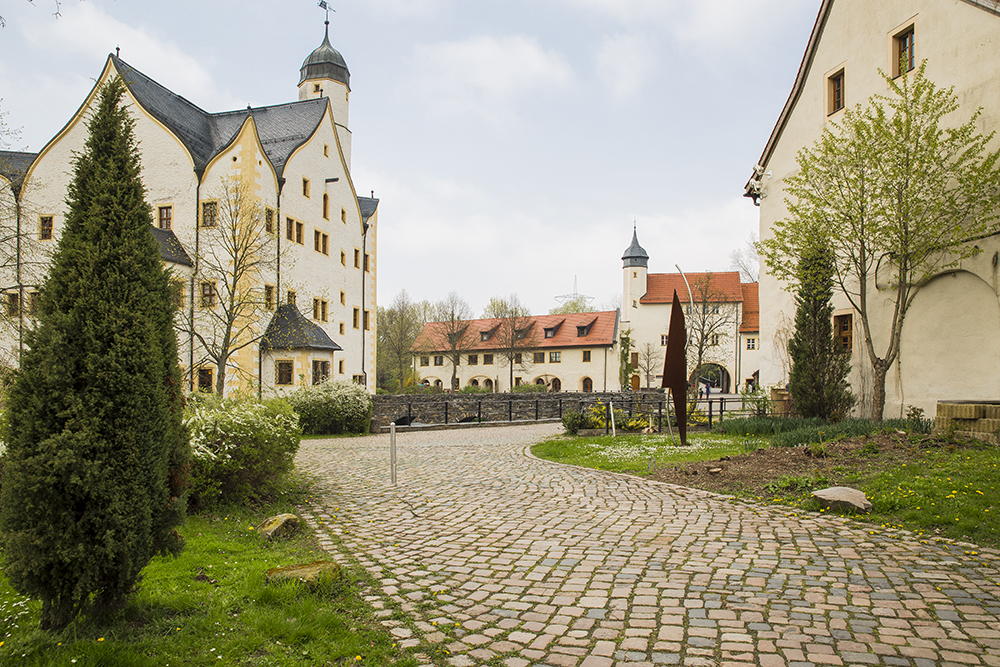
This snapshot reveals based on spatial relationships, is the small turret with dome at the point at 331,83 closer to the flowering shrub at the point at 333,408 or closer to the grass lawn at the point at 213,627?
the flowering shrub at the point at 333,408

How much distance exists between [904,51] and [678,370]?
1146cm

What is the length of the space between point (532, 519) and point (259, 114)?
3352 centimetres

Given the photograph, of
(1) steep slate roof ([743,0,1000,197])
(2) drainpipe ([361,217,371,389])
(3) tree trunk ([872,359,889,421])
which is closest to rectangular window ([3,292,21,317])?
(2) drainpipe ([361,217,371,389])

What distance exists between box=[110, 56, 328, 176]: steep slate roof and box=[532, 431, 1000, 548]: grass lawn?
24282mm

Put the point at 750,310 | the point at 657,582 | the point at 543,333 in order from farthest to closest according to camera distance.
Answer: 1. the point at 543,333
2. the point at 750,310
3. the point at 657,582

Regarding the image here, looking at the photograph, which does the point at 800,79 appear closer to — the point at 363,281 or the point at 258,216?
the point at 258,216

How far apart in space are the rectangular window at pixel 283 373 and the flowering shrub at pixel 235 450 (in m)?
19.6

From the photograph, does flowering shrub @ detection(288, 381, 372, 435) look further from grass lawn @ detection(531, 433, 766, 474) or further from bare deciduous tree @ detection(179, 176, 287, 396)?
grass lawn @ detection(531, 433, 766, 474)

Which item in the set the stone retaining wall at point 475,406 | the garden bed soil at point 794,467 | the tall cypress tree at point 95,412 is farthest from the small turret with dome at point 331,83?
the tall cypress tree at point 95,412

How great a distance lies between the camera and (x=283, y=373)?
26.9 meters

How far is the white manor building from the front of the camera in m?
25.3

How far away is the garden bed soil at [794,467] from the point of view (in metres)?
7.99

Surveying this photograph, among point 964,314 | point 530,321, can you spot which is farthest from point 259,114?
point 964,314

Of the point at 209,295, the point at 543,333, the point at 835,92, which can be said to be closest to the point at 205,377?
the point at 209,295
